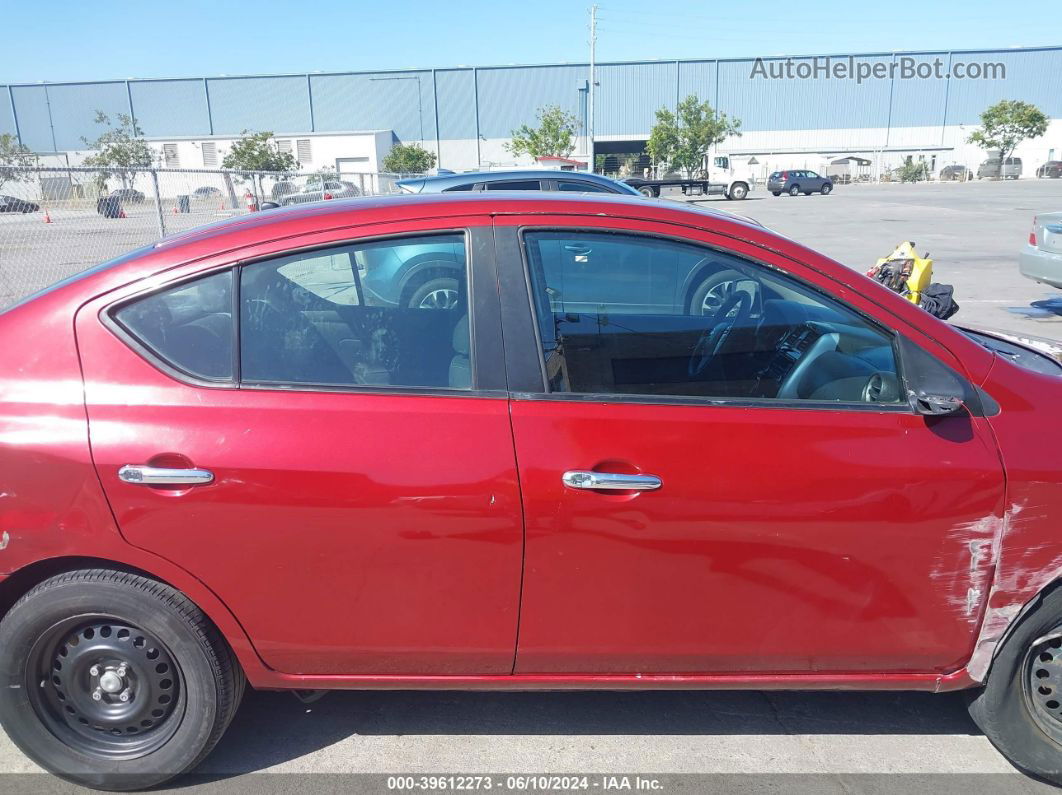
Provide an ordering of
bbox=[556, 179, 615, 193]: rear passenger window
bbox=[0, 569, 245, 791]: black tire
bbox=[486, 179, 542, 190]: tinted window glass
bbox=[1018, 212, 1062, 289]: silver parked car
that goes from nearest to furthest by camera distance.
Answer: bbox=[0, 569, 245, 791]: black tire
bbox=[1018, 212, 1062, 289]: silver parked car
bbox=[486, 179, 542, 190]: tinted window glass
bbox=[556, 179, 615, 193]: rear passenger window

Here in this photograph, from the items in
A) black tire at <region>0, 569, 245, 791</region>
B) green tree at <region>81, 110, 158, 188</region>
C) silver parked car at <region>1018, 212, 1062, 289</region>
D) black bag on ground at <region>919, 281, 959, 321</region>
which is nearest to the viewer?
black tire at <region>0, 569, 245, 791</region>

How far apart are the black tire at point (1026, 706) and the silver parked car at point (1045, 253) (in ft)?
26.8

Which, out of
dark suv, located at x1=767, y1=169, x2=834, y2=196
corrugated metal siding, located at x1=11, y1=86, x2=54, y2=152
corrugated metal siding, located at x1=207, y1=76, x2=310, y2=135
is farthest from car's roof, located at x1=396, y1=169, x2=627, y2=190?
corrugated metal siding, located at x1=11, y1=86, x2=54, y2=152

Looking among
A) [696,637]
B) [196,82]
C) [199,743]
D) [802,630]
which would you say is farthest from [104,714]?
[196,82]

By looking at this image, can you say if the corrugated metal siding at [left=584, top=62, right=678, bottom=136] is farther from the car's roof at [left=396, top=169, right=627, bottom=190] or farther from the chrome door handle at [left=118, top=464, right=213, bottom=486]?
the chrome door handle at [left=118, top=464, right=213, bottom=486]

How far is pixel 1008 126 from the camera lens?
61.1 meters

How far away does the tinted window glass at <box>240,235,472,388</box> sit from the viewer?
2.35 meters

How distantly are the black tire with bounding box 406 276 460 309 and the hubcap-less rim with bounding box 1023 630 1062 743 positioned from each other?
206cm

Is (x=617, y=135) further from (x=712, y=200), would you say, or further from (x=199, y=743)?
(x=199, y=743)

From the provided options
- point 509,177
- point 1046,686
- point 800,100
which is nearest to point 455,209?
point 1046,686

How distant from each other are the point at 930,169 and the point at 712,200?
31204 millimetres

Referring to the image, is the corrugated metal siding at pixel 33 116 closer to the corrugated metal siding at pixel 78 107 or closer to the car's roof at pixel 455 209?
the corrugated metal siding at pixel 78 107

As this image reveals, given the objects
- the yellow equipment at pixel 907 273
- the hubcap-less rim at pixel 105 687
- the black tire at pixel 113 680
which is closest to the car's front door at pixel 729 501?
the black tire at pixel 113 680

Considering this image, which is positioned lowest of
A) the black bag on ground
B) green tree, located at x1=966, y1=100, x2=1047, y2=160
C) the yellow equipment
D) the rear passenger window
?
the black bag on ground
